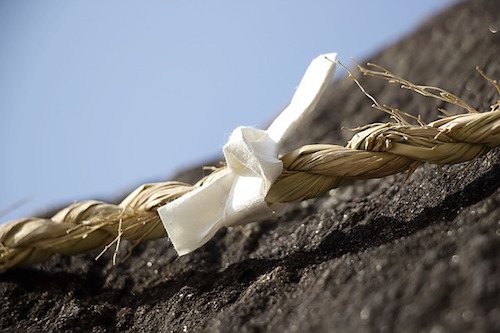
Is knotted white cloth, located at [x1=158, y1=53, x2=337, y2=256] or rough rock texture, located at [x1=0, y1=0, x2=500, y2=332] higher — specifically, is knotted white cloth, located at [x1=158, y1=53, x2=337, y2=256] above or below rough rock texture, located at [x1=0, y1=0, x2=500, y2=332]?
above

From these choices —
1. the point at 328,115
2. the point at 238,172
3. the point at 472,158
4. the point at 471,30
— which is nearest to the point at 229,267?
the point at 238,172

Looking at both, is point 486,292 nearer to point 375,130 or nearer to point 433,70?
point 375,130

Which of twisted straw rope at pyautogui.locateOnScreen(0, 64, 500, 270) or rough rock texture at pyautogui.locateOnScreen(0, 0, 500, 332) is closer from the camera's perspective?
rough rock texture at pyautogui.locateOnScreen(0, 0, 500, 332)
